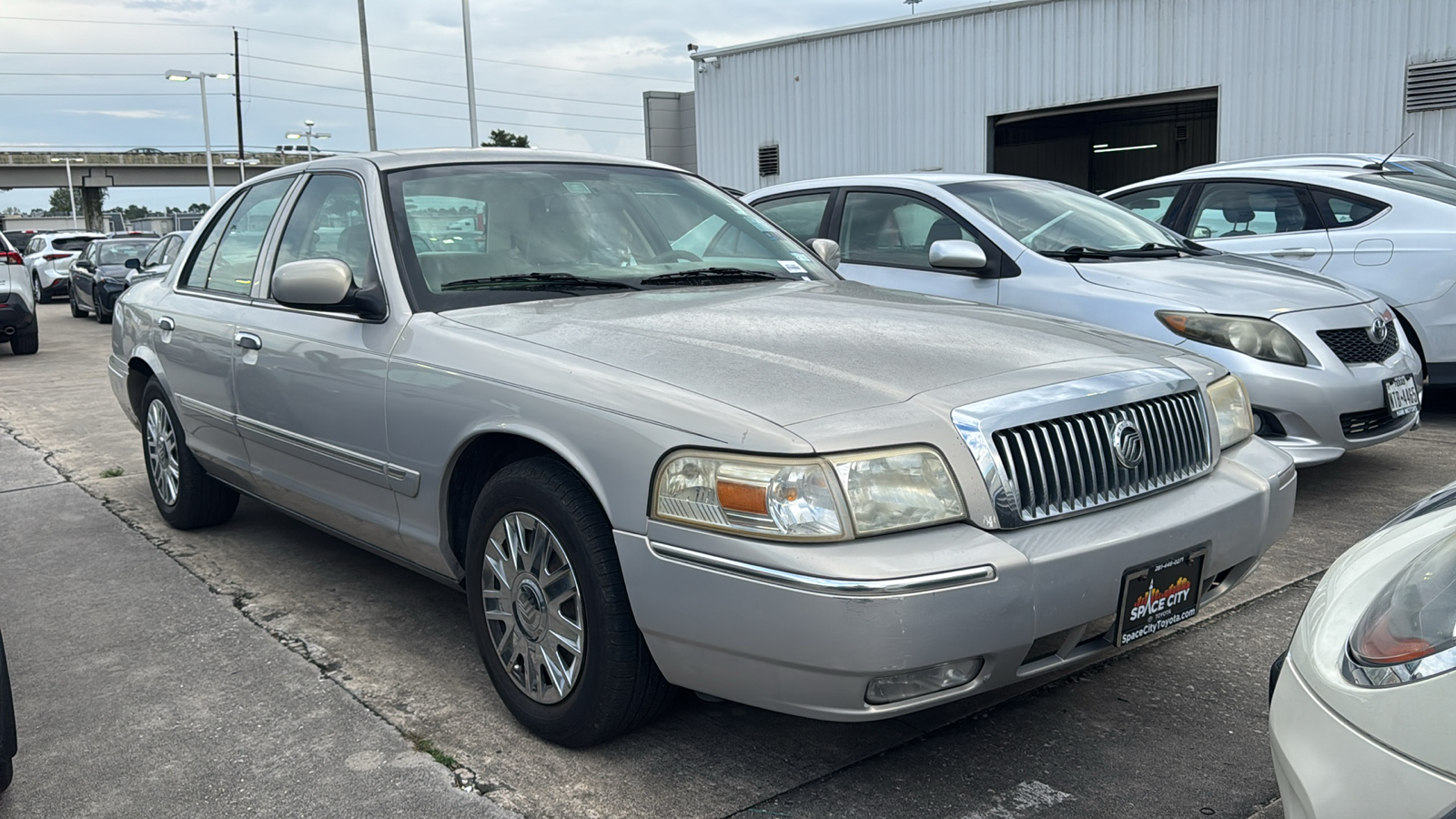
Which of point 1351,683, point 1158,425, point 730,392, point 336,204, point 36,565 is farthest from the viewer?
point 36,565

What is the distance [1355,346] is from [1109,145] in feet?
76.0

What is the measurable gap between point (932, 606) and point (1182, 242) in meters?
4.59

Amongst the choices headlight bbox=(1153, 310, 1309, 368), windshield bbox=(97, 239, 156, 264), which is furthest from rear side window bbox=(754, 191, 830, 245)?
windshield bbox=(97, 239, 156, 264)

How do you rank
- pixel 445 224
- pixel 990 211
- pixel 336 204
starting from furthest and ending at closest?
pixel 990 211, pixel 336 204, pixel 445 224

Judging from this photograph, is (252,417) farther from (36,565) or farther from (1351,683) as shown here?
(1351,683)

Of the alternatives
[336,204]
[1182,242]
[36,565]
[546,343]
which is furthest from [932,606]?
[1182,242]

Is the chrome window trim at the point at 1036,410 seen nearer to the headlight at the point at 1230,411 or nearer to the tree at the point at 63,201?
the headlight at the point at 1230,411

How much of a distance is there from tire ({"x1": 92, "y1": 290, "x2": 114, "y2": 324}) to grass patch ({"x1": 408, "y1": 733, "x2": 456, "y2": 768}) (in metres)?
18.4

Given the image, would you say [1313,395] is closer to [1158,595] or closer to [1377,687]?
[1158,595]

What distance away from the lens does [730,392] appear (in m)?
2.55

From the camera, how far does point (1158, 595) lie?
263 centimetres

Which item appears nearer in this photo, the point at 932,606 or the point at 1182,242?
the point at 932,606

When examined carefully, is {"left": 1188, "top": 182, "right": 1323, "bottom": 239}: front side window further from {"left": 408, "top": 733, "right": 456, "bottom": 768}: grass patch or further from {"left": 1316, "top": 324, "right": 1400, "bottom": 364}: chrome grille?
{"left": 408, "top": 733, "right": 456, "bottom": 768}: grass patch

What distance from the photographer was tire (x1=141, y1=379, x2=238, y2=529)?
493cm
